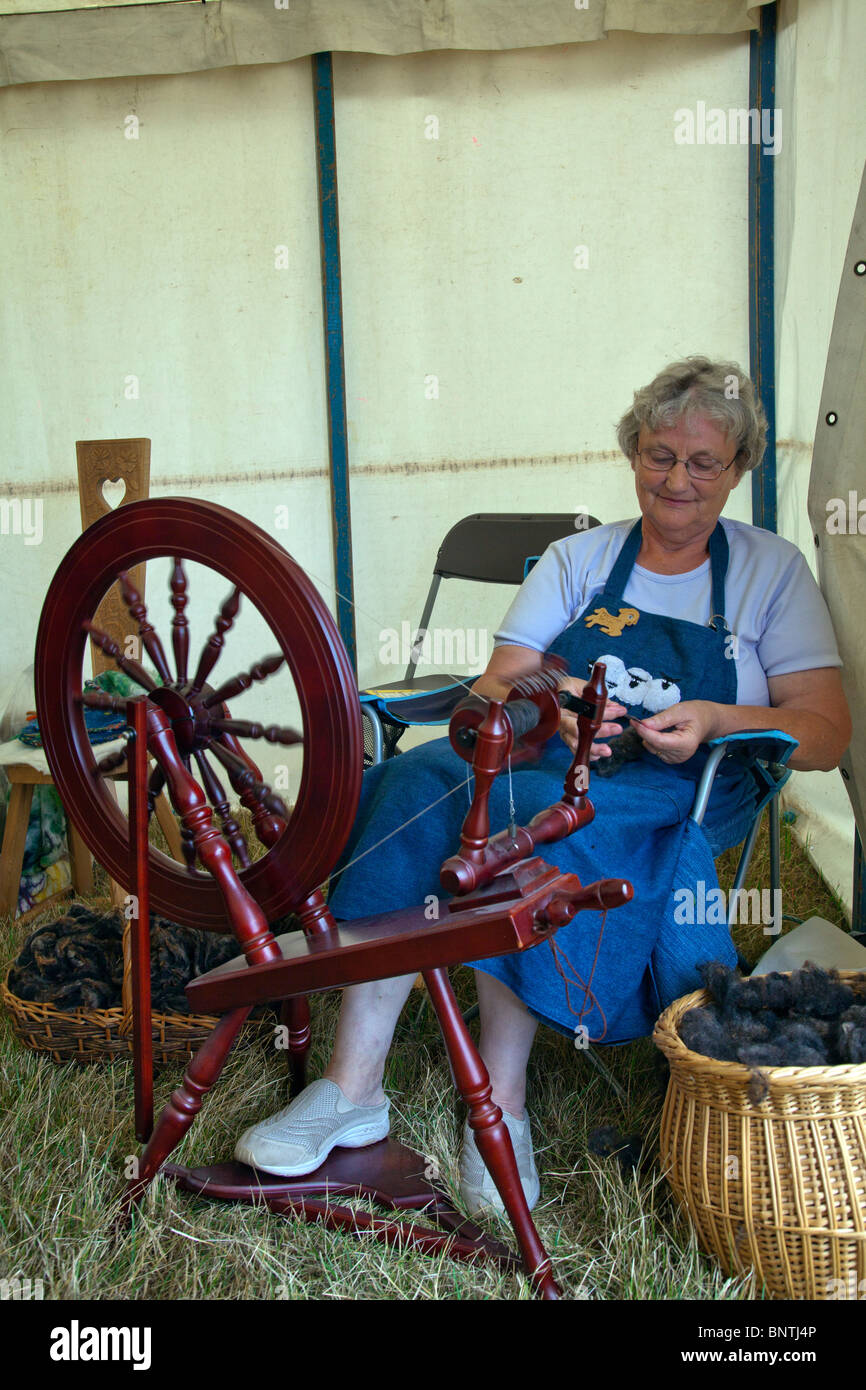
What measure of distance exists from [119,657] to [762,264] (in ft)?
10.2

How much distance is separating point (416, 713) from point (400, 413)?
1994 mm

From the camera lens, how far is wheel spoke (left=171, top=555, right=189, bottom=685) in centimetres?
171

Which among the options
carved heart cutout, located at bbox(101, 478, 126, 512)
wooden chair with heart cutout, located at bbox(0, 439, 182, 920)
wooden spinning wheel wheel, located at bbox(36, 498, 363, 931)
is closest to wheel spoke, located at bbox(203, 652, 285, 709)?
wooden spinning wheel wheel, located at bbox(36, 498, 363, 931)

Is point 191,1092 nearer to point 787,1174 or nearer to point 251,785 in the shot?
point 251,785

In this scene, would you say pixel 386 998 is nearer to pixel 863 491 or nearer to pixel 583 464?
pixel 863 491

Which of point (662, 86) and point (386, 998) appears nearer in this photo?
point (386, 998)

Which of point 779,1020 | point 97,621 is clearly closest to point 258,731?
point 779,1020

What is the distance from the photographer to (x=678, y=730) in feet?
6.72

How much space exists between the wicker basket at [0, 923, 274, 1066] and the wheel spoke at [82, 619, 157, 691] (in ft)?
2.67

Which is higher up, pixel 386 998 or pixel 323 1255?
pixel 386 998

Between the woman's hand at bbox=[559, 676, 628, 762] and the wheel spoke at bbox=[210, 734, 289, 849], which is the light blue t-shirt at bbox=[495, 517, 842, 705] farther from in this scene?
the wheel spoke at bbox=[210, 734, 289, 849]

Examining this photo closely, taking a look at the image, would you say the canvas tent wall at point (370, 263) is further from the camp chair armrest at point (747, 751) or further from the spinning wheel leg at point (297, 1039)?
the spinning wheel leg at point (297, 1039)

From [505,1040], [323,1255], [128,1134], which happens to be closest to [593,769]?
[505,1040]

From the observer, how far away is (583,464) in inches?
168
